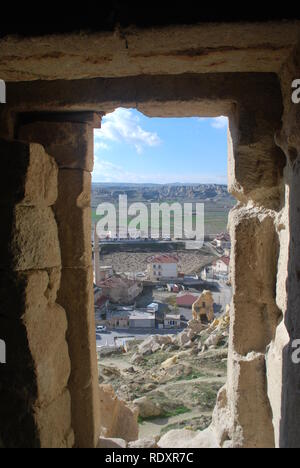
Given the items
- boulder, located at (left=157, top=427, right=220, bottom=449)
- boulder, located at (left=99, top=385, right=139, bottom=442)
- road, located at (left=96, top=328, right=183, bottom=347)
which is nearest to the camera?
boulder, located at (left=157, top=427, right=220, bottom=449)

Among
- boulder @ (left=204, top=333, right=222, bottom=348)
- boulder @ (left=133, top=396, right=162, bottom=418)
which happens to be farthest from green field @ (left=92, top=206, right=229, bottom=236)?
boulder @ (left=133, top=396, right=162, bottom=418)

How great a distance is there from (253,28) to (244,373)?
212 centimetres

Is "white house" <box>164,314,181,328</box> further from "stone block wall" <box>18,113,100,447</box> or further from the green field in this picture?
the green field

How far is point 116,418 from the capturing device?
4281 millimetres

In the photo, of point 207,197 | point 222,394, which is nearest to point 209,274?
point 207,197

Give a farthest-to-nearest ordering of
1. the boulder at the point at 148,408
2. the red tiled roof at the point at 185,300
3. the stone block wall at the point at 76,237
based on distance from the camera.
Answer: the red tiled roof at the point at 185,300 → the boulder at the point at 148,408 → the stone block wall at the point at 76,237

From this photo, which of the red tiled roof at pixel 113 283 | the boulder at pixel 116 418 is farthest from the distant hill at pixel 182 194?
the boulder at pixel 116 418

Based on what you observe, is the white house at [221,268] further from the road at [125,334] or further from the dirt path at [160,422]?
the dirt path at [160,422]

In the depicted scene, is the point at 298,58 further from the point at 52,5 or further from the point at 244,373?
the point at 244,373

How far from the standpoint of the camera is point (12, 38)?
1.69 m

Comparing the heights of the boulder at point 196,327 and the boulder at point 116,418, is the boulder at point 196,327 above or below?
below

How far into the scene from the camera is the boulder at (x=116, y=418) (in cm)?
407

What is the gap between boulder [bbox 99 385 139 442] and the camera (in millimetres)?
4066

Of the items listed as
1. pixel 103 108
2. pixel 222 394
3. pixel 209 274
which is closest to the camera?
pixel 103 108
